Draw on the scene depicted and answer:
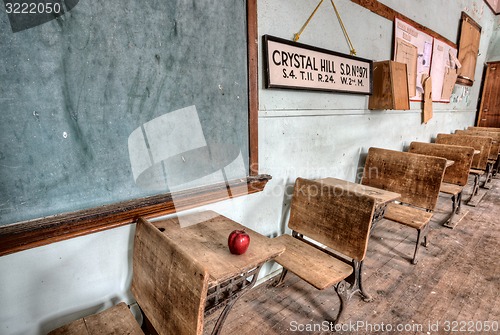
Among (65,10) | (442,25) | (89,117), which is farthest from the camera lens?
(442,25)

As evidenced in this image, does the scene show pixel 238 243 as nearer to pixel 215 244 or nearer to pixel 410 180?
pixel 215 244

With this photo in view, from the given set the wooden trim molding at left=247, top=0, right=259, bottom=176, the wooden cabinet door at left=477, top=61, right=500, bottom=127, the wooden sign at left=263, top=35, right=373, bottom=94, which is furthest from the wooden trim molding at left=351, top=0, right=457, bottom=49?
the wooden cabinet door at left=477, top=61, right=500, bottom=127

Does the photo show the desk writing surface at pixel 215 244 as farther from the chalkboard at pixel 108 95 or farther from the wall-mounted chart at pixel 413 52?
the wall-mounted chart at pixel 413 52

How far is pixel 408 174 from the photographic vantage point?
2996mm

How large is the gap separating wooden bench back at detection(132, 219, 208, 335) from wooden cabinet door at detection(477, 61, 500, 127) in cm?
974

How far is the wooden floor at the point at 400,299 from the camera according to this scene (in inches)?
76.0

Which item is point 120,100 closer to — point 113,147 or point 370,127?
point 113,147

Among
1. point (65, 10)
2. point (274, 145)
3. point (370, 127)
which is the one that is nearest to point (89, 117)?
point (65, 10)

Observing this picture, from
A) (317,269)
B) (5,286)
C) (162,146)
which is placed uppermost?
(162,146)

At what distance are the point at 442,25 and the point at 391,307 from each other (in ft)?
16.4

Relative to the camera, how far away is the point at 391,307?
2109 mm

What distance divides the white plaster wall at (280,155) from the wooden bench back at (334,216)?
0.27 m

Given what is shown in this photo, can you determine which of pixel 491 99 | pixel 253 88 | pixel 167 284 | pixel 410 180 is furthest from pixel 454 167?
Result: pixel 491 99

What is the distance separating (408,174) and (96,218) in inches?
123
